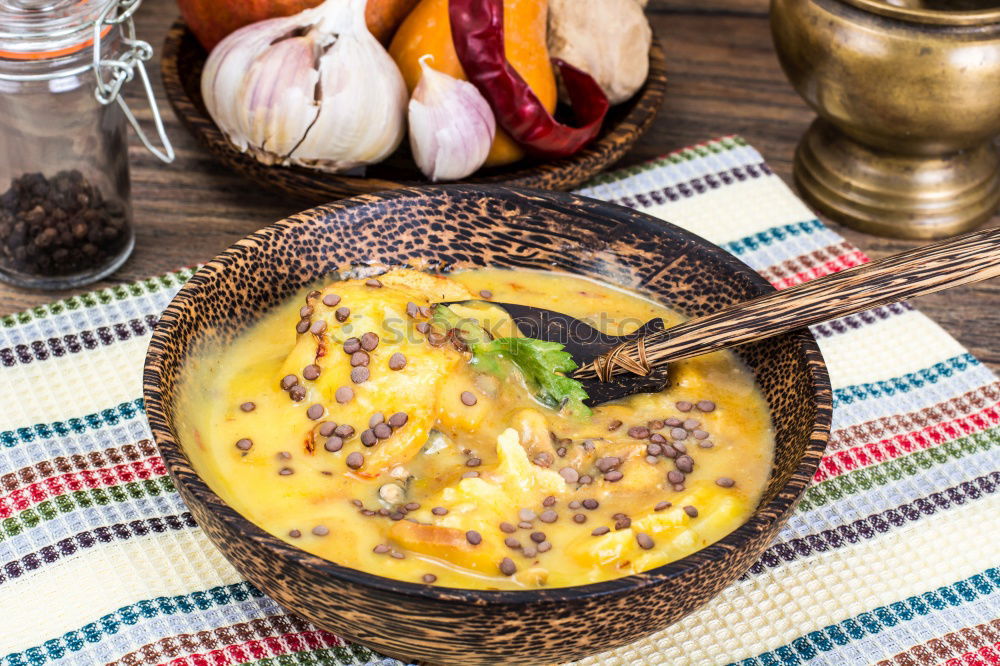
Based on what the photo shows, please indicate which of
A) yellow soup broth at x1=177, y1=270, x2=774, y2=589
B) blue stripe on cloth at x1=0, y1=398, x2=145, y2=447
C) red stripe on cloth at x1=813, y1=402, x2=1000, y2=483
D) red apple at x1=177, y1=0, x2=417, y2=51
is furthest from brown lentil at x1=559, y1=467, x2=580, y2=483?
A: red apple at x1=177, y1=0, x2=417, y2=51

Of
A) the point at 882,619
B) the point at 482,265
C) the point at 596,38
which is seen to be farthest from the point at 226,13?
the point at 882,619

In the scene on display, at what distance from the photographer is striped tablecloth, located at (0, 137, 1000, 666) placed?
152 cm

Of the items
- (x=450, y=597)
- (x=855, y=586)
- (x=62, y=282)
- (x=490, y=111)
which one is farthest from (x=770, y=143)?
(x=450, y=597)

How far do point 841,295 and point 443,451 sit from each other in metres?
0.61

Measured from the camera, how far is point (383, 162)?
2.36m

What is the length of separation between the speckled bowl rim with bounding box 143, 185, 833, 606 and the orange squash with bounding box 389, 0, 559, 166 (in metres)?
0.61

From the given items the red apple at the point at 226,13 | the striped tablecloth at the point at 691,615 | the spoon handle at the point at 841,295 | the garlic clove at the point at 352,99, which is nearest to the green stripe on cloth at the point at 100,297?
the striped tablecloth at the point at 691,615

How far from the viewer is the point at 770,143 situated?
278 cm

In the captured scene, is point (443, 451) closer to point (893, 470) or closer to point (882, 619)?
point (882, 619)

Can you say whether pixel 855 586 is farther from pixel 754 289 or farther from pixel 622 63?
pixel 622 63

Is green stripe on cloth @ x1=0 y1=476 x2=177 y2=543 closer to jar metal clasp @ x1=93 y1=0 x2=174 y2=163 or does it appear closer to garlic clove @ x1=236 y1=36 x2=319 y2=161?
jar metal clasp @ x1=93 y1=0 x2=174 y2=163

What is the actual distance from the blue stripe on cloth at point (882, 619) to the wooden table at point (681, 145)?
2.08 feet

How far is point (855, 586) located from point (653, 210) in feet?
3.36

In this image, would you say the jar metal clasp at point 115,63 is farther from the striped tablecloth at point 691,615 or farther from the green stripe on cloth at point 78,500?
the green stripe on cloth at point 78,500
